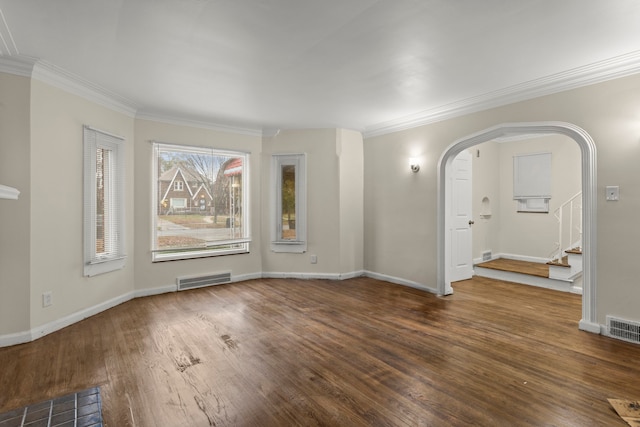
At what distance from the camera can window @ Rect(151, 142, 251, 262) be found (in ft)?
16.0

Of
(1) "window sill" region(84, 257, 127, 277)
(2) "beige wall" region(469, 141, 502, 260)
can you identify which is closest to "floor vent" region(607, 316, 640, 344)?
(2) "beige wall" region(469, 141, 502, 260)

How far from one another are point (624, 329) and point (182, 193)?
222 inches

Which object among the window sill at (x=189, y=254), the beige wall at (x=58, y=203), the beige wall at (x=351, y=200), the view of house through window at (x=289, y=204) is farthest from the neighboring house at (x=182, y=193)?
the beige wall at (x=351, y=200)

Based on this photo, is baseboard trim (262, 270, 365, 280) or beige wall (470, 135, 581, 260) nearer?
baseboard trim (262, 270, 365, 280)

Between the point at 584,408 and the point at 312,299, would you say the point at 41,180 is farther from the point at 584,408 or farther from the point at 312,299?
the point at 584,408

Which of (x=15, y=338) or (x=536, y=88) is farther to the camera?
(x=536, y=88)

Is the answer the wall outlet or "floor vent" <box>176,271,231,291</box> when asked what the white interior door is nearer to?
"floor vent" <box>176,271,231,291</box>

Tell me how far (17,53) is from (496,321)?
552cm

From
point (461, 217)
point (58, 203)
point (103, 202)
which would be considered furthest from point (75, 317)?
point (461, 217)

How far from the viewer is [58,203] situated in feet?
11.3

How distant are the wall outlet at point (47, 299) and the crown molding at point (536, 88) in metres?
5.05

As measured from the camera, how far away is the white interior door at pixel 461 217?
17.4 feet

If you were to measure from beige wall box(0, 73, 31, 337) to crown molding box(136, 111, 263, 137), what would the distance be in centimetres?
158

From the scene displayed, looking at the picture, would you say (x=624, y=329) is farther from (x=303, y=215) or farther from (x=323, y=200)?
(x=303, y=215)
